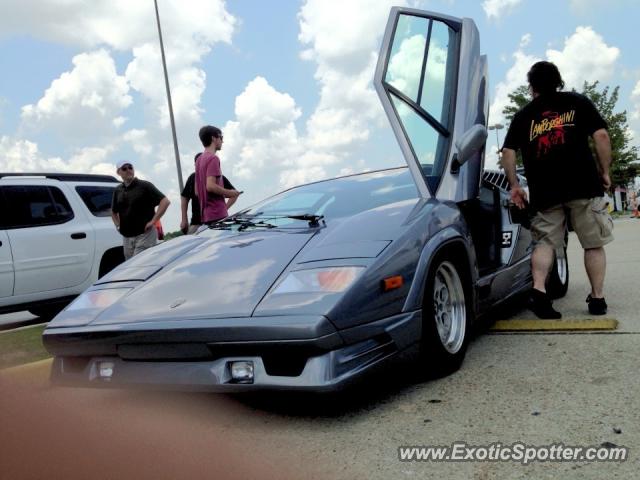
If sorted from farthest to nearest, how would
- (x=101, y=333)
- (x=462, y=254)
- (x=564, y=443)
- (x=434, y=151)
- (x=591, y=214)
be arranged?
(x=591, y=214) → (x=434, y=151) → (x=462, y=254) → (x=101, y=333) → (x=564, y=443)

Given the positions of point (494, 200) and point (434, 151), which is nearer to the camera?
point (434, 151)

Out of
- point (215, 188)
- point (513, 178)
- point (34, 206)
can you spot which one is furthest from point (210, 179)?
point (513, 178)

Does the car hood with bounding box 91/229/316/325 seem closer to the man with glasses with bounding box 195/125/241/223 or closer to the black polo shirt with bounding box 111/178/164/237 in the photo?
the man with glasses with bounding box 195/125/241/223

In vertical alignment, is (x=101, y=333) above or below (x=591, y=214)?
below

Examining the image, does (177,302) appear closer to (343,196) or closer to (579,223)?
(343,196)

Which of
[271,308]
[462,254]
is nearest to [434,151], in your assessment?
[462,254]

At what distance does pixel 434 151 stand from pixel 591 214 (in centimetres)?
126

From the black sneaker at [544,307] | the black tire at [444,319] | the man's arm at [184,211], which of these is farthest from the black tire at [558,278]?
the man's arm at [184,211]

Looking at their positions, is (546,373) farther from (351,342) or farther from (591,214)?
(591,214)

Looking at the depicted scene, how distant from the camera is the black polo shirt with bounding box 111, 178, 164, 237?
5520 mm

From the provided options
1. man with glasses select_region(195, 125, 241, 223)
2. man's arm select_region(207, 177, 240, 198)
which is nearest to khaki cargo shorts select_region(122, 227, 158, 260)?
man with glasses select_region(195, 125, 241, 223)

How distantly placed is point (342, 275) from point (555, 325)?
194cm

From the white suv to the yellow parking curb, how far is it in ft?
13.9

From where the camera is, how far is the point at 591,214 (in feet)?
13.2
